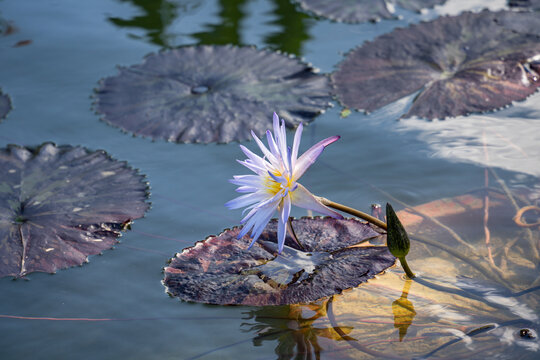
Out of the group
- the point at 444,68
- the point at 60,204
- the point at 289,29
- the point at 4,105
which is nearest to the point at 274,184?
the point at 60,204

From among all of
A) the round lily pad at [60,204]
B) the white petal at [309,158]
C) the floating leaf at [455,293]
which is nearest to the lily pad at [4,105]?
the round lily pad at [60,204]

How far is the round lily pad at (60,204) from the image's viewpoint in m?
2.35

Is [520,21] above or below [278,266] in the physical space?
above

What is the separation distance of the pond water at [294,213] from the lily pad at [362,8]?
0.08m

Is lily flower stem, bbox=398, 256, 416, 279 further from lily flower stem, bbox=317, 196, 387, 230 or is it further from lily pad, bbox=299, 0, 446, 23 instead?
lily pad, bbox=299, 0, 446, 23

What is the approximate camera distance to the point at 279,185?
1904 millimetres

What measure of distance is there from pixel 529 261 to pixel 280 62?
1990 mm

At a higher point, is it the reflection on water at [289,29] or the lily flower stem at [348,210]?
the reflection on water at [289,29]

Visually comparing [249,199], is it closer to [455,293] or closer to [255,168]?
[255,168]

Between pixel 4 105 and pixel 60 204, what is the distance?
1.18 metres

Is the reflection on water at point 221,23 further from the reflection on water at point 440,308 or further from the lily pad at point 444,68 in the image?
the reflection on water at point 440,308

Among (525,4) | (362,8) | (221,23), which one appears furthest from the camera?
(221,23)

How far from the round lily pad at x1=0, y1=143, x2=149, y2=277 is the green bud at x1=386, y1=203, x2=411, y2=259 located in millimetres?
1205

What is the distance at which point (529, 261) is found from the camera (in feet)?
7.11
